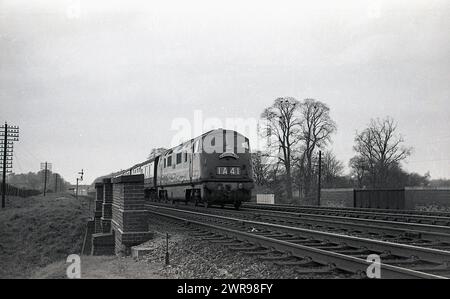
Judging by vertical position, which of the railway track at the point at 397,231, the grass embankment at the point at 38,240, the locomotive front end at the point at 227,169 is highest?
the locomotive front end at the point at 227,169

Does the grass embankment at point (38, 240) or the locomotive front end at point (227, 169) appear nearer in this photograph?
the grass embankment at point (38, 240)

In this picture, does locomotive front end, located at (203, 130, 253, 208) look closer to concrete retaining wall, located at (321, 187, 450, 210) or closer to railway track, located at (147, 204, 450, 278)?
railway track, located at (147, 204, 450, 278)

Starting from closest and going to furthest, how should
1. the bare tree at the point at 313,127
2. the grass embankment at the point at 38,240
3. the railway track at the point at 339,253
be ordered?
the railway track at the point at 339,253, the grass embankment at the point at 38,240, the bare tree at the point at 313,127

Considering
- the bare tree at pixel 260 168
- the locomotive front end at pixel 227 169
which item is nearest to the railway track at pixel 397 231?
the locomotive front end at pixel 227 169

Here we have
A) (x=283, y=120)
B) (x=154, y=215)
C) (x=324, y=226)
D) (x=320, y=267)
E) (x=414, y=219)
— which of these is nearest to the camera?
(x=320, y=267)

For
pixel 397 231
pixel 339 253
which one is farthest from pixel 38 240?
pixel 339 253

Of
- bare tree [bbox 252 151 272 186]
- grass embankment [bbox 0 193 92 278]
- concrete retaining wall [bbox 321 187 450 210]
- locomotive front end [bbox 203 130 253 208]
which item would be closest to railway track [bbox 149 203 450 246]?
locomotive front end [bbox 203 130 253 208]

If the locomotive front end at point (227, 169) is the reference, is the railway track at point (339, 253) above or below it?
below

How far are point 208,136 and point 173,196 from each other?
6021 mm

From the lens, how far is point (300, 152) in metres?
45.3

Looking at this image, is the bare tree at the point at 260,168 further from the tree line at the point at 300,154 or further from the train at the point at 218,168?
the train at the point at 218,168

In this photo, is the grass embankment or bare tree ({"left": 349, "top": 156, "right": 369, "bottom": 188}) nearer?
the grass embankment
